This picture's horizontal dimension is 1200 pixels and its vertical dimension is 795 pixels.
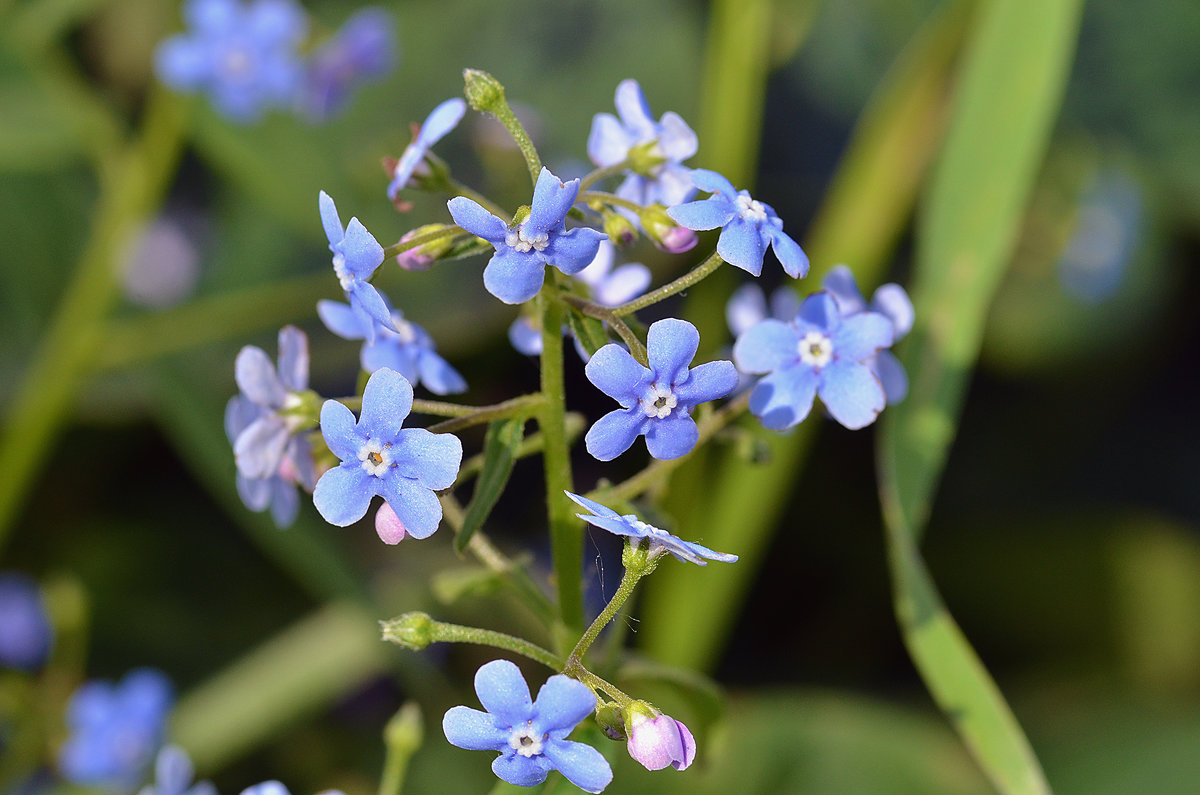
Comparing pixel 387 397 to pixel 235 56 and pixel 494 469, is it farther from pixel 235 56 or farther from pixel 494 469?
pixel 235 56

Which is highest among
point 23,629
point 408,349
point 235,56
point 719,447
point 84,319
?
point 408,349

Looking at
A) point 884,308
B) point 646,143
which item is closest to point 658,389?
point 646,143

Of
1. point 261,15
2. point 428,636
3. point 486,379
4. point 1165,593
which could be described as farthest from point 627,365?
point 1165,593

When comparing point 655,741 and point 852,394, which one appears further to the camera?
point 852,394

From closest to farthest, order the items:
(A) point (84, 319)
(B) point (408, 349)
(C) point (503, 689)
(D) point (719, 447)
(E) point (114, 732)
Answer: (C) point (503, 689)
(B) point (408, 349)
(E) point (114, 732)
(A) point (84, 319)
(D) point (719, 447)

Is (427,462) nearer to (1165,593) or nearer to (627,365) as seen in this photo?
(627,365)

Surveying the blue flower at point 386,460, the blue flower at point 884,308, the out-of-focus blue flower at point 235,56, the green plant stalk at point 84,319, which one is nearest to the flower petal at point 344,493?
the blue flower at point 386,460
